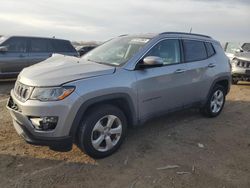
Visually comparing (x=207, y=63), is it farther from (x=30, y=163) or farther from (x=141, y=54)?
(x=30, y=163)

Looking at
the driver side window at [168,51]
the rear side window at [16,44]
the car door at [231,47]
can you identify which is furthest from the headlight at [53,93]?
the car door at [231,47]

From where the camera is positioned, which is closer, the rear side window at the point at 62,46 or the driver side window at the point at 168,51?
the driver side window at the point at 168,51

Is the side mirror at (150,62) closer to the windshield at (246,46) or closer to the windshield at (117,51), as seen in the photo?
the windshield at (117,51)

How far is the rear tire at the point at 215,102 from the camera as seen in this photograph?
6.47m

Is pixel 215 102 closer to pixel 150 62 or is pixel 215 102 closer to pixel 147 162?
pixel 150 62

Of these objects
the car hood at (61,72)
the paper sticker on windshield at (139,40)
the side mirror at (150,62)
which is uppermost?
the paper sticker on windshield at (139,40)

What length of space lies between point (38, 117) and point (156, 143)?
2.06 meters

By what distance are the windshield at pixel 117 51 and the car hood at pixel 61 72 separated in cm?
32

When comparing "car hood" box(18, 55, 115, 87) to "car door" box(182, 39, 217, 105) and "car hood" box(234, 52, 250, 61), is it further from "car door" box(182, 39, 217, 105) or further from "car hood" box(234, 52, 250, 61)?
"car hood" box(234, 52, 250, 61)

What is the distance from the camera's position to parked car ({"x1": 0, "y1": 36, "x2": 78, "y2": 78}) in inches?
392

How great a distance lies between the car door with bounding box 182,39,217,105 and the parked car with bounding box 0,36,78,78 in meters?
6.34

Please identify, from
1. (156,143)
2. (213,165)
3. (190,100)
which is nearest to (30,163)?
(156,143)

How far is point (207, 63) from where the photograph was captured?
617 centimetres

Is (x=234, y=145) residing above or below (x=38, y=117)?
below
